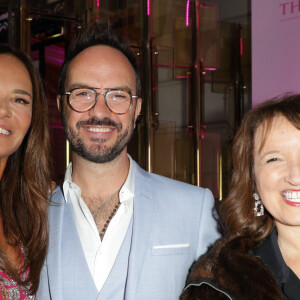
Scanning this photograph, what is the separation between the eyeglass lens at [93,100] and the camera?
2299mm

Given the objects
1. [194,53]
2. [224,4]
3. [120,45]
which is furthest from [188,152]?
[120,45]

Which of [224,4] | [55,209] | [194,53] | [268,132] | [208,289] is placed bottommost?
[208,289]

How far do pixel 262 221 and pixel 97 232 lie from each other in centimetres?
70

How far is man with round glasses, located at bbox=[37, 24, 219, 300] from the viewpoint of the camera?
2.07 metres

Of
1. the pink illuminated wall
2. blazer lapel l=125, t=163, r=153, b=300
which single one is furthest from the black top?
the pink illuminated wall

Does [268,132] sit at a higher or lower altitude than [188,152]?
higher

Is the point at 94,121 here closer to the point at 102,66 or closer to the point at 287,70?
the point at 102,66

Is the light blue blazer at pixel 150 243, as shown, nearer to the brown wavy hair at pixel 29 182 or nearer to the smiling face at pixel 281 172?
the brown wavy hair at pixel 29 182

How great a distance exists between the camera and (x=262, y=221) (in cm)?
203

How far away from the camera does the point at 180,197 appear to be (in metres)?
2.28

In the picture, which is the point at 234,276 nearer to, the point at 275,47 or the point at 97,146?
the point at 97,146

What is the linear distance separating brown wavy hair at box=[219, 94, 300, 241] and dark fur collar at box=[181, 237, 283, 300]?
13 centimetres

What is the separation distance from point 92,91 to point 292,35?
219 centimetres

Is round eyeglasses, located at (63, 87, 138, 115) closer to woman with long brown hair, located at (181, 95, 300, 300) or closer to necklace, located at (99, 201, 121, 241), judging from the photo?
necklace, located at (99, 201, 121, 241)
